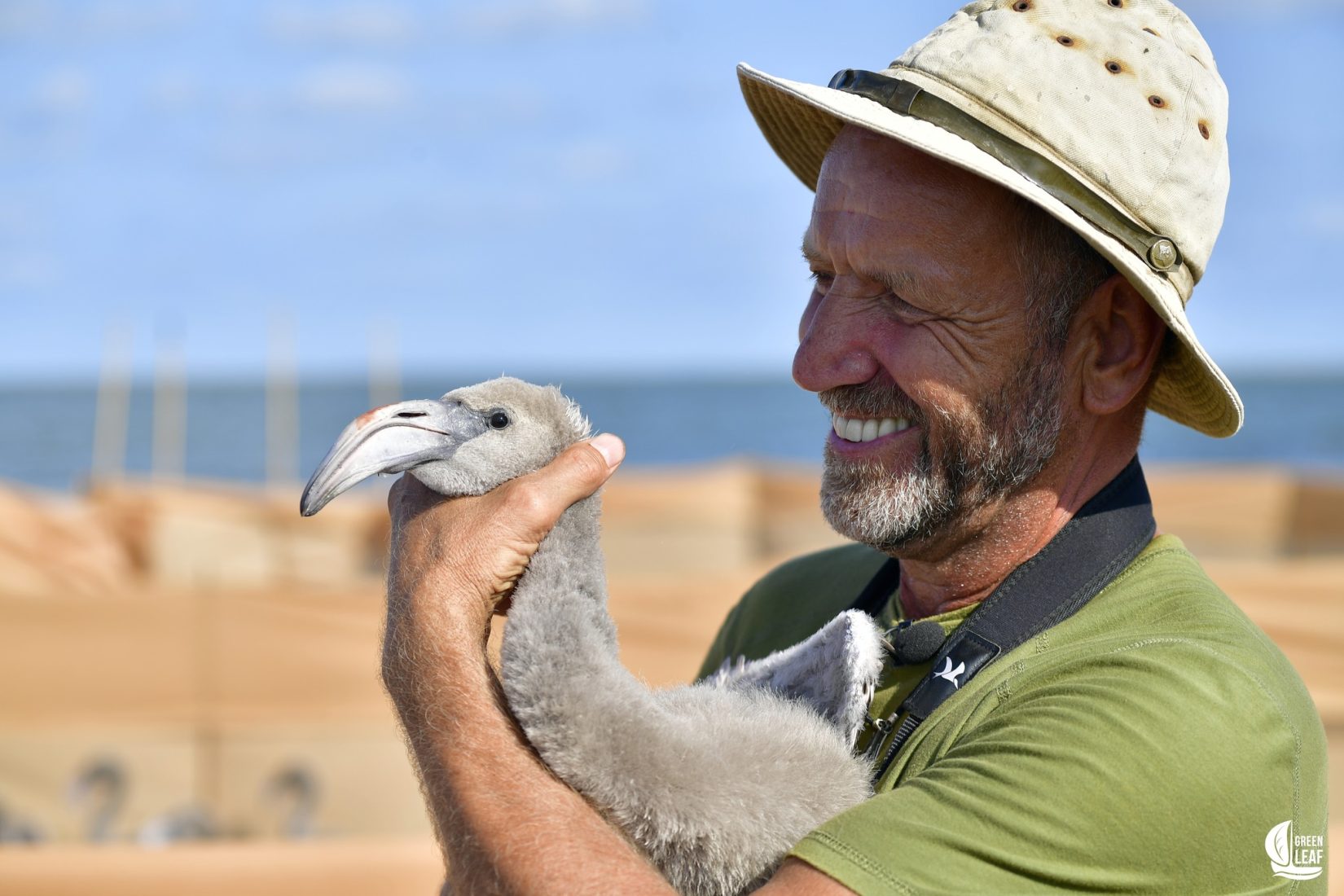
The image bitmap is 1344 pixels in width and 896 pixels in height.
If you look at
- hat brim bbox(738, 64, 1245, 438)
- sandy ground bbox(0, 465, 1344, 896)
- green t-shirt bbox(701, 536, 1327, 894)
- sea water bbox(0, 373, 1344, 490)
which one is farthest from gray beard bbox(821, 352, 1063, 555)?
sea water bbox(0, 373, 1344, 490)

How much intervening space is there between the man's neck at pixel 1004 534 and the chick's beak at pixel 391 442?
929 mm

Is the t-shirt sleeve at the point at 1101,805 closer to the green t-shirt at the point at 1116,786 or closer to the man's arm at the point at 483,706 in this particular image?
the green t-shirt at the point at 1116,786

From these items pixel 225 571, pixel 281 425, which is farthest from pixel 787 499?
pixel 281 425

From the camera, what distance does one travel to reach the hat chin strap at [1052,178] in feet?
8.09

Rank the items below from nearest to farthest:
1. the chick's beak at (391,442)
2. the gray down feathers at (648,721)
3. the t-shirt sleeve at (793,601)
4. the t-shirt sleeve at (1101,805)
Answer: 1. the t-shirt sleeve at (1101,805)
2. the gray down feathers at (648,721)
3. the chick's beak at (391,442)
4. the t-shirt sleeve at (793,601)

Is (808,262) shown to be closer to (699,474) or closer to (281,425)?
(699,474)

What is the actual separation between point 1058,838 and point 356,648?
5.69 metres

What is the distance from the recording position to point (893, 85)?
2.62 meters

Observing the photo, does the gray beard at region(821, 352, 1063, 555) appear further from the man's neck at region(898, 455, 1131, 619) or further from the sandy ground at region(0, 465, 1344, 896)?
the sandy ground at region(0, 465, 1344, 896)

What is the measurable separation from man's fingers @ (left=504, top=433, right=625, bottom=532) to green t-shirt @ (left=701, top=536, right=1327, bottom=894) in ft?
2.35

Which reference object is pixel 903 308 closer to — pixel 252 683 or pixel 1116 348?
pixel 1116 348

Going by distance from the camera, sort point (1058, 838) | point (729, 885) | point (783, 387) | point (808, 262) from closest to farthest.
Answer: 1. point (1058, 838)
2. point (729, 885)
3. point (808, 262)
4. point (783, 387)

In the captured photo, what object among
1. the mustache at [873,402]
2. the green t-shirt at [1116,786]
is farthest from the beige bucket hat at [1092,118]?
the green t-shirt at [1116,786]

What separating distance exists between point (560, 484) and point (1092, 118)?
1181 mm
